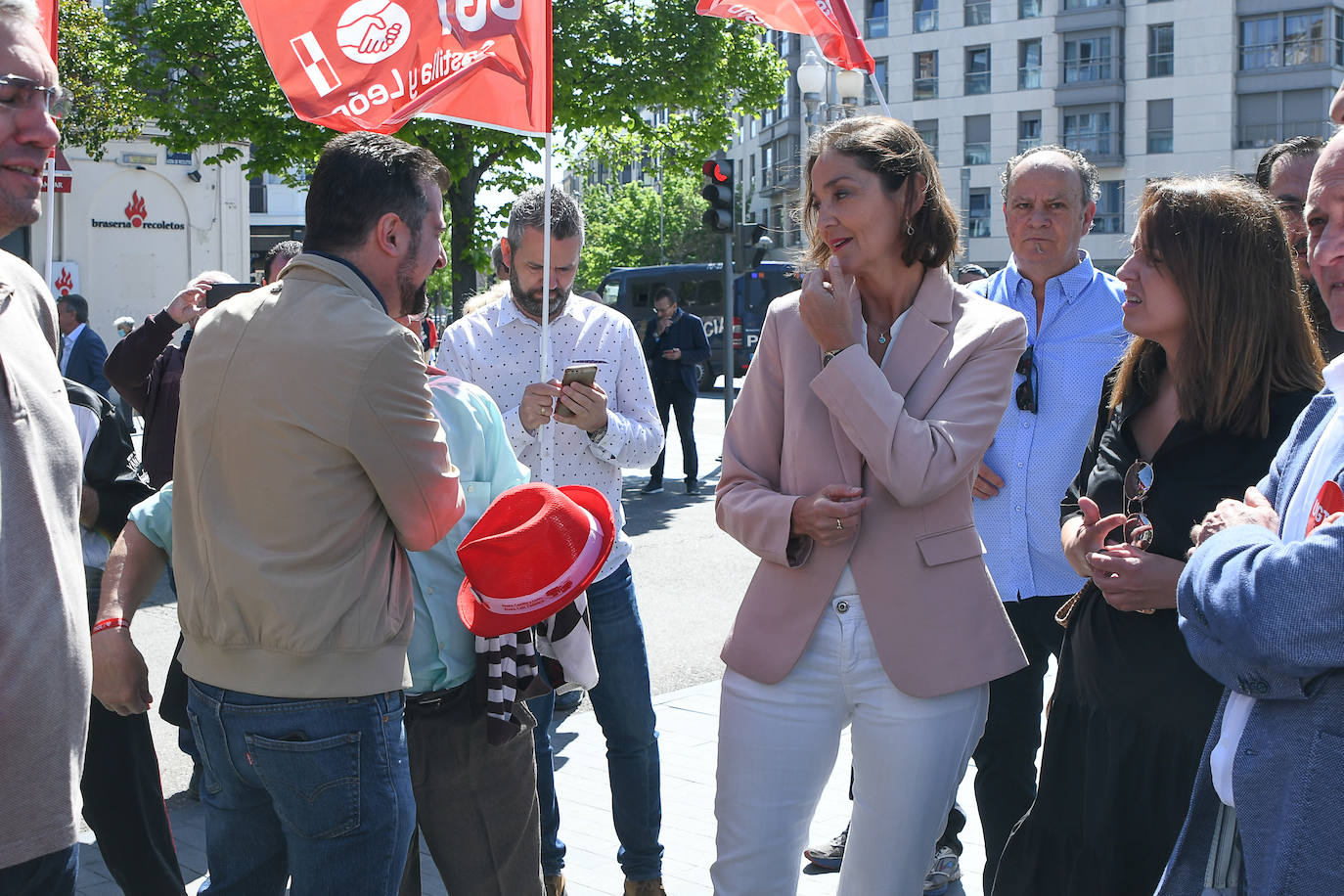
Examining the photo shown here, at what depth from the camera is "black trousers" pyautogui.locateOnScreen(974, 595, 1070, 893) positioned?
3840 millimetres

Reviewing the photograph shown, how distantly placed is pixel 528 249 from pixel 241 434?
6.14ft

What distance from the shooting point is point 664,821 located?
15.8ft

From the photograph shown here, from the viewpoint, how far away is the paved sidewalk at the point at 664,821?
14.1ft

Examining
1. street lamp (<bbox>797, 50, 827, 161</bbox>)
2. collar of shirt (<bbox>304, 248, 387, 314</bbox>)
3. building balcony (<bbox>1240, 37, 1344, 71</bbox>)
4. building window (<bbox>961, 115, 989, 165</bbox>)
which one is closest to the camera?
collar of shirt (<bbox>304, 248, 387, 314</bbox>)

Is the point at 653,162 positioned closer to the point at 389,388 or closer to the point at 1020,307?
the point at 1020,307

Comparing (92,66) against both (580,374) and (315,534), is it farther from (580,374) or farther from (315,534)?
(315,534)

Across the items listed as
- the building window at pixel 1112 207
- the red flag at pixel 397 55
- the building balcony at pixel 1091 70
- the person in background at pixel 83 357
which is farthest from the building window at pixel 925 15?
the red flag at pixel 397 55

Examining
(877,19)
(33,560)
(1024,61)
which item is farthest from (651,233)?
(33,560)

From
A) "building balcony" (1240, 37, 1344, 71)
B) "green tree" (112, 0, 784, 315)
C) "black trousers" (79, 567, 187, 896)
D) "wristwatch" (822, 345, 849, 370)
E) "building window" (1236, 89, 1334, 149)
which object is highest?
"building balcony" (1240, 37, 1344, 71)

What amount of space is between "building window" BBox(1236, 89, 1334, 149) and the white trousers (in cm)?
4794

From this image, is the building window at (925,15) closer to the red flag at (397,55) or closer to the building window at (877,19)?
the building window at (877,19)

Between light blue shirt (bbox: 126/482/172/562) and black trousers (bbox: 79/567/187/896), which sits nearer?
light blue shirt (bbox: 126/482/172/562)

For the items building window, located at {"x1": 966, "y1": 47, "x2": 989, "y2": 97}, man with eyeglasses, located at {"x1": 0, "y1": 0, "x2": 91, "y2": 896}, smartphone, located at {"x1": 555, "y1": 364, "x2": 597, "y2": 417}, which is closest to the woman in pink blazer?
smartphone, located at {"x1": 555, "y1": 364, "x2": 597, "y2": 417}

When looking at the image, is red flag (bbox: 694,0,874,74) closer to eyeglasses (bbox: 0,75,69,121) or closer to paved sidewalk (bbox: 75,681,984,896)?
paved sidewalk (bbox: 75,681,984,896)
